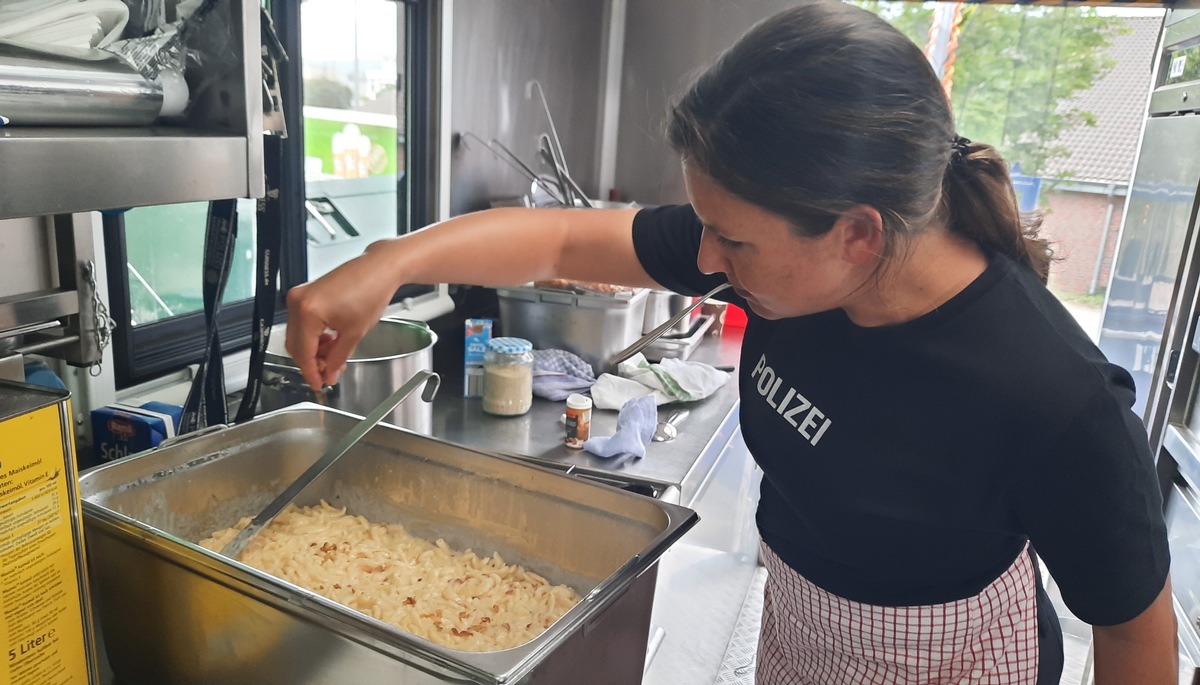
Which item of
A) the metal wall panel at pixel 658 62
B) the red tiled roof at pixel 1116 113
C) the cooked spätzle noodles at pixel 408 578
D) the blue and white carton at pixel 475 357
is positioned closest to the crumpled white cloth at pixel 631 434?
the blue and white carton at pixel 475 357

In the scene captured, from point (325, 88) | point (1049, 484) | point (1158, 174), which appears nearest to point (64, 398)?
point (1049, 484)

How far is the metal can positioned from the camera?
1497 mm

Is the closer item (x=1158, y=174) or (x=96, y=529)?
(x=96, y=529)

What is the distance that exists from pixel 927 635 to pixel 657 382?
3.01 feet

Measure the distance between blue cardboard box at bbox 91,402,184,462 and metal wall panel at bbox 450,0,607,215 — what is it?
1090 millimetres

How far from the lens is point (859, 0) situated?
2.76m

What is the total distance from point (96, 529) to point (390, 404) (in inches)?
13.0

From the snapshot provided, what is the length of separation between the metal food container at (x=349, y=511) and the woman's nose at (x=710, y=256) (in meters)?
0.27

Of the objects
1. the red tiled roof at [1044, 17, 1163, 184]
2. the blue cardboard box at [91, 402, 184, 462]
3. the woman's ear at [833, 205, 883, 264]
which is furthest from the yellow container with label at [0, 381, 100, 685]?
the red tiled roof at [1044, 17, 1163, 184]

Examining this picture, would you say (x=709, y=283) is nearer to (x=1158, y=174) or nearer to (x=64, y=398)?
(x=64, y=398)

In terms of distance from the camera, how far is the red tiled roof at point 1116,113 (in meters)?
2.56

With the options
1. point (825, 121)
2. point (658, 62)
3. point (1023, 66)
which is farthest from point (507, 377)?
point (1023, 66)

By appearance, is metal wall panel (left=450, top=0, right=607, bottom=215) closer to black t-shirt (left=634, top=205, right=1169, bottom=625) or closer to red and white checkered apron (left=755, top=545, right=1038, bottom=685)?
black t-shirt (left=634, top=205, right=1169, bottom=625)

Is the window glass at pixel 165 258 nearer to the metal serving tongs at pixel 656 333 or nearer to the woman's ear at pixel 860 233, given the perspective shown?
the metal serving tongs at pixel 656 333
